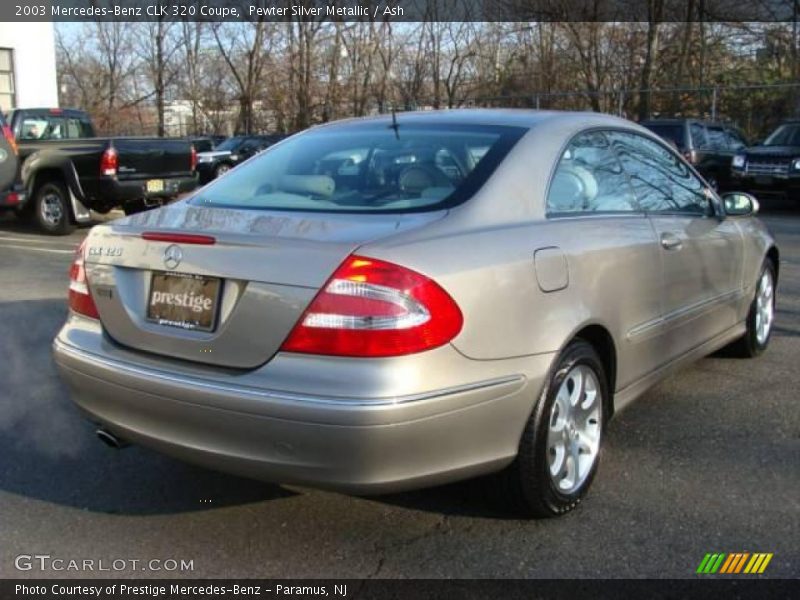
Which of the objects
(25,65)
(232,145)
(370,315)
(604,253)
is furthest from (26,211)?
(25,65)

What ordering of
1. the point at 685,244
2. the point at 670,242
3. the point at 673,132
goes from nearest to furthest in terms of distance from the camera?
the point at 670,242
the point at 685,244
the point at 673,132

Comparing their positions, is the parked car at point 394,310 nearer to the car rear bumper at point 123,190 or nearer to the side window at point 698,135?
the car rear bumper at point 123,190

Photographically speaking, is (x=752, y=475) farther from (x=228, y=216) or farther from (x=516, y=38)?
(x=516, y=38)

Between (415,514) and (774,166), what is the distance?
44.4 feet

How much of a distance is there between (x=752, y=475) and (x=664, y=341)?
0.72 meters

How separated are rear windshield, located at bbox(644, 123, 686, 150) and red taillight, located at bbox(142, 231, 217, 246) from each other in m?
14.5

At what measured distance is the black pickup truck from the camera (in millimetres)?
11961

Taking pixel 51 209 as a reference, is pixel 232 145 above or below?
above

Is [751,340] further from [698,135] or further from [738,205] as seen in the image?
[698,135]

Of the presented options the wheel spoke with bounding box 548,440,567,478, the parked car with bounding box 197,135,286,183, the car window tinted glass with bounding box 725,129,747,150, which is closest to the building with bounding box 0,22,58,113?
the parked car with bounding box 197,135,286,183

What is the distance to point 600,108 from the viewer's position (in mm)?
27359

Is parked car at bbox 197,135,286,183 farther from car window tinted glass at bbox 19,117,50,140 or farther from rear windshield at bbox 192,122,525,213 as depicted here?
rear windshield at bbox 192,122,525,213

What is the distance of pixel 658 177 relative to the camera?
14.4 ft

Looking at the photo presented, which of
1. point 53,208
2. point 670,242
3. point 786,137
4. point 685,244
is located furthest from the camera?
point 786,137
